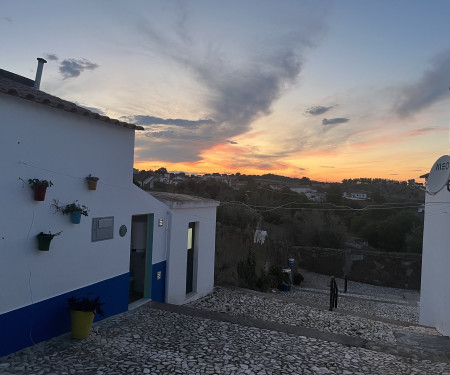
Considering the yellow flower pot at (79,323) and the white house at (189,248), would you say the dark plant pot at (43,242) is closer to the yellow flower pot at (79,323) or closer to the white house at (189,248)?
the yellow flower pot at (79,323)

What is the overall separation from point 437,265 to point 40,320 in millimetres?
8864

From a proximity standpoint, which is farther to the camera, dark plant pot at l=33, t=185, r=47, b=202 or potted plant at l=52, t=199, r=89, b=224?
potted plant at l=52, t=199, r=89, b=224

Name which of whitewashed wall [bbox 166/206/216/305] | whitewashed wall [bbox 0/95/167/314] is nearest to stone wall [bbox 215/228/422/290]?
whitewashed wall [bbox 166/206/216/305]

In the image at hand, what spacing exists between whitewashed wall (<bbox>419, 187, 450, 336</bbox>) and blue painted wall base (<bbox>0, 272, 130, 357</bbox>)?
7.37m

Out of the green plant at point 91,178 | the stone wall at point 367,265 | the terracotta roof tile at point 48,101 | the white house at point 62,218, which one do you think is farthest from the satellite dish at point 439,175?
the stone wall at point 367,265

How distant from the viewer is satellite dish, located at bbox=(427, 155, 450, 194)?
7.47m

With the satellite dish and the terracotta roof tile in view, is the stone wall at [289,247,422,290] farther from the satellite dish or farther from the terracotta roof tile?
the terracotta roof tile

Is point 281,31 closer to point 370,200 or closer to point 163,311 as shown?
point 163,311

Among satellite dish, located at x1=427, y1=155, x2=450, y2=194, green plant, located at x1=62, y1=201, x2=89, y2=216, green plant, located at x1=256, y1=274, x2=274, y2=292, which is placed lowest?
green plant, located at x1=256, y1=274, x2=274, y2=292

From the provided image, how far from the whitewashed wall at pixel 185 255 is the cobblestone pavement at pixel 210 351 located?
5.56ft

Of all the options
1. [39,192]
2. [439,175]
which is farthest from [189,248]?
[439,175]

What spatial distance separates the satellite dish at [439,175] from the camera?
7.47 metres

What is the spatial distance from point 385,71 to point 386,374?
9.93m

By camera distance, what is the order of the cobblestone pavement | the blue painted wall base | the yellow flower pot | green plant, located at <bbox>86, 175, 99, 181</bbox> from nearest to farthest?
the cobblestone pavement, the blue painted wall base, the yellow flower pot, green plant, located at <bbox>86, 175, 99, 181</bbox>
